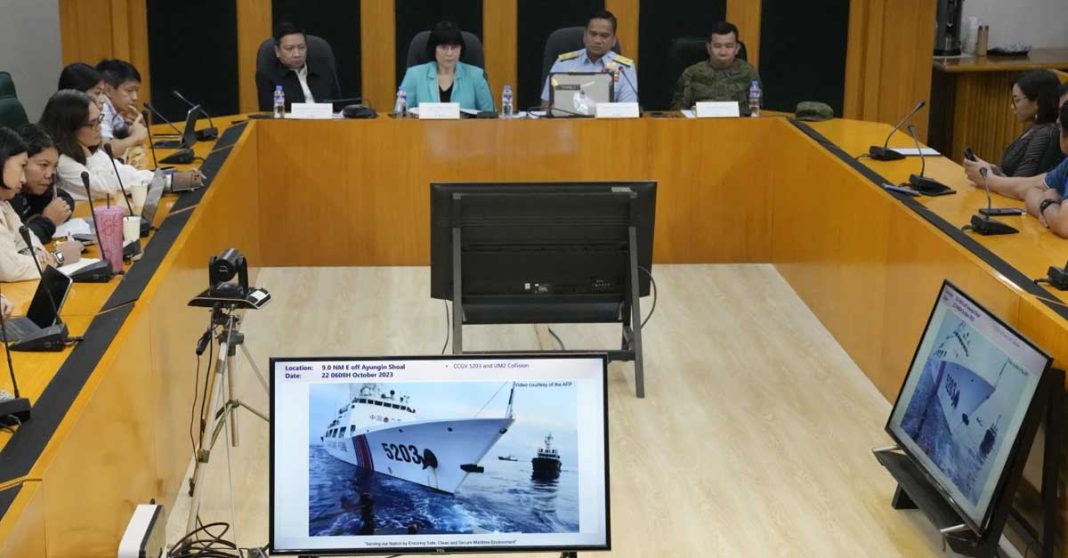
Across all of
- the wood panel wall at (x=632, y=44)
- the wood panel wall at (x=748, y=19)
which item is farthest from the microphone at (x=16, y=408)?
the wood panel wall at (x=748, y=19)

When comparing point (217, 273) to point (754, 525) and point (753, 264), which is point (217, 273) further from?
point (753, 264)

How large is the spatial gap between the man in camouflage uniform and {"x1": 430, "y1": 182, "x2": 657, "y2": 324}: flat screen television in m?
2.71

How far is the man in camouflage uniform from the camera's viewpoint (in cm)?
790

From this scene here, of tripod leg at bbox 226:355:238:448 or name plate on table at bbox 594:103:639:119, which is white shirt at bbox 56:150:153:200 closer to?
tripod leg at bbox 226:355:238:448

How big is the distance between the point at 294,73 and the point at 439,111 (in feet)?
3.52

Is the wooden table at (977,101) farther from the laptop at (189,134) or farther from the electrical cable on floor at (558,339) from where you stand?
the laptop at (189,134)

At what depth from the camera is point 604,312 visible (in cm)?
555

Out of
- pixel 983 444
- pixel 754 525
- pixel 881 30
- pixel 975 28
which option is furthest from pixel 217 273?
pixel 975 28

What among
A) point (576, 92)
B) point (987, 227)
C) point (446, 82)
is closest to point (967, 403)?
point (987, 227)

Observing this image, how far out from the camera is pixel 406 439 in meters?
2.74

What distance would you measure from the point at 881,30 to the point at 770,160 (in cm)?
260

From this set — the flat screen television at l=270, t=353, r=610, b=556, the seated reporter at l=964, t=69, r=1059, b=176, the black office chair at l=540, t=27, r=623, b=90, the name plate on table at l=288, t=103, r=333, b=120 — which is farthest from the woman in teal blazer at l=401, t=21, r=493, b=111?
the flat screen television at l=270, t=353, r=610, b=556

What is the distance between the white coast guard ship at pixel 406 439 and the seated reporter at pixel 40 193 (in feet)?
7.60

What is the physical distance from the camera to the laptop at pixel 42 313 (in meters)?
3.55
